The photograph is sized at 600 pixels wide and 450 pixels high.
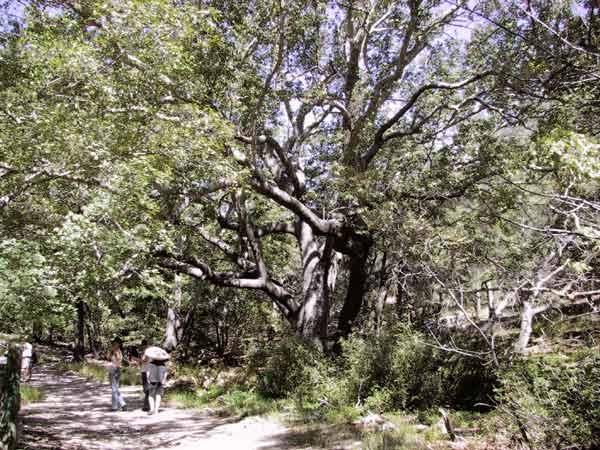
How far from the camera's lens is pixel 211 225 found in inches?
625

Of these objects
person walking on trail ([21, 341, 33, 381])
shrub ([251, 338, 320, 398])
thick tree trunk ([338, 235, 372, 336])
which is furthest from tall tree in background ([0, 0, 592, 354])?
person walking on trail ([21, 341, 33, 381])

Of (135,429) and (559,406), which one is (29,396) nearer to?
(135,429)

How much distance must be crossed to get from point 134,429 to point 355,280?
743 centimetres

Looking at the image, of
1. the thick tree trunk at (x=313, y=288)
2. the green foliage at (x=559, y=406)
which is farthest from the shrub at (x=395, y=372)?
the thick tree trunk at (x=313, y=288)

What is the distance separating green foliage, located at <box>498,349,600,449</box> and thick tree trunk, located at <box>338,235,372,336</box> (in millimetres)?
7887

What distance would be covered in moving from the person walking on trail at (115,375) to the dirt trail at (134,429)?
8.3 inches

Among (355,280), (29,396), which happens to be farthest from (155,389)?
(355,280)

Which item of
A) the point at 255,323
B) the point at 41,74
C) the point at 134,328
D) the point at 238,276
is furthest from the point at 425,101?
the point at 134,328

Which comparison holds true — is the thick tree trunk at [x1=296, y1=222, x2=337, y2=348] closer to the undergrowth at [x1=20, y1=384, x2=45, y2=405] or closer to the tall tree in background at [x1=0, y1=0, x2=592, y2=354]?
the tall tree in background at [x1=0, y1=0, x2=592, y2=354]

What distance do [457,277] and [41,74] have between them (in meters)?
7.47

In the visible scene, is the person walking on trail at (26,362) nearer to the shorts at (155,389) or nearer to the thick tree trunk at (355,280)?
the shorts at (155,389)

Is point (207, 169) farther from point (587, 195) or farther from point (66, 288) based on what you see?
point (587, 195)

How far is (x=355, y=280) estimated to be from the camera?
14.1 metres

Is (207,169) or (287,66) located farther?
(287,66)
